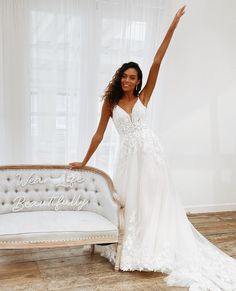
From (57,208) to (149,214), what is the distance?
0.80 metres

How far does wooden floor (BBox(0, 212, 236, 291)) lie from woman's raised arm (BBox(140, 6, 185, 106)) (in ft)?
4.65

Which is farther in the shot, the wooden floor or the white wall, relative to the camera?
the white wall

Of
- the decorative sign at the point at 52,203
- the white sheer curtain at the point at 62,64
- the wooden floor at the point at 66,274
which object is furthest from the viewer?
the white sheer curtain at the point at 62,64

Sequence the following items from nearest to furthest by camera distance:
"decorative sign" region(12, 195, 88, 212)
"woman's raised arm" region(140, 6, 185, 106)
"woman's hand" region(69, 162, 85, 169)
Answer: "woman's raised arm" region(140, 6, 185, 106)
"decorative sign" region(12, 195, 88, 212)
"woman's hand" region(69, 162, 85, 169)

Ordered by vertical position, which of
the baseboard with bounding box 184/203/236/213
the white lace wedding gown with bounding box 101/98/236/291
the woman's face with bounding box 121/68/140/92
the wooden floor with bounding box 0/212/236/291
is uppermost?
the woman's face with bounding box 121/68/140/92

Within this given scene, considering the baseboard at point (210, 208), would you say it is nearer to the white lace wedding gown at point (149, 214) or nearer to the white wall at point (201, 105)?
the white wall at point (201, 105)

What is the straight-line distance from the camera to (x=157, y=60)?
2.90 meters

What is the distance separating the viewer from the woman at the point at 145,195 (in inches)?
113

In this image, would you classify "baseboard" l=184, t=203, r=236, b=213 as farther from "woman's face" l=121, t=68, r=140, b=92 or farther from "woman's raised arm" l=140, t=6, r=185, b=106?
"woman's face" l=121, t=68, r=140, b=92

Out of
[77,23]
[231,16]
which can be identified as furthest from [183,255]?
[231,16]

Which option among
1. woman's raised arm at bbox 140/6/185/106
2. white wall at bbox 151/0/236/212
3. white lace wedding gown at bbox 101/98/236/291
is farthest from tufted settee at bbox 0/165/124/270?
white wall at bbox 151/0/236/212

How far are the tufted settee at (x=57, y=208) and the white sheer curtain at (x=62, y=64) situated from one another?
56 centimetres

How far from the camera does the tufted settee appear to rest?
268 centimetres

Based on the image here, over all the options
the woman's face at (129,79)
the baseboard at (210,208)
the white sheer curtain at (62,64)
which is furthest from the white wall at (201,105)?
the woman's face at (129,79)
